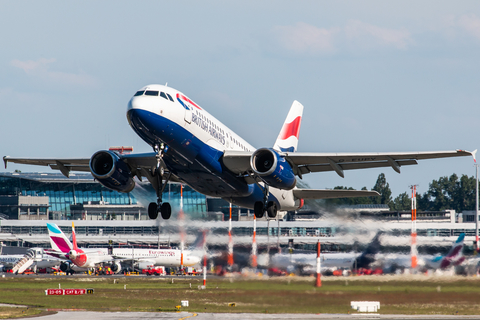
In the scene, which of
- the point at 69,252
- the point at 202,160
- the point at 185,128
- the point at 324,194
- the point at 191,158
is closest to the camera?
the point at 185,128

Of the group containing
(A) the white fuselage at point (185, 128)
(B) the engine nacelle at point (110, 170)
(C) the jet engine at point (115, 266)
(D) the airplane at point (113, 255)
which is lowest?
(C) the jet engine at point (115, 266)

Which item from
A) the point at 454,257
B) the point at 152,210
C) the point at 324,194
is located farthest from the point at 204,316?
the point at 454,257

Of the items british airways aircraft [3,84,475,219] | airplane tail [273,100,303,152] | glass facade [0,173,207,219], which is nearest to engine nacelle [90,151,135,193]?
british airways aircraft [3,84,475,219]

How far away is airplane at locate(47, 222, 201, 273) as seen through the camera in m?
76.8

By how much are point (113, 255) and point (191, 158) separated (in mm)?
57125

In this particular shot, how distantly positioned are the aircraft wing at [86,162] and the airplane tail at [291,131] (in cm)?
1058

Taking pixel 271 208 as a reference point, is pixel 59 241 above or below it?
below

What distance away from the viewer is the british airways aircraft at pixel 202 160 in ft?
93.8

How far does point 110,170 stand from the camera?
107 ft

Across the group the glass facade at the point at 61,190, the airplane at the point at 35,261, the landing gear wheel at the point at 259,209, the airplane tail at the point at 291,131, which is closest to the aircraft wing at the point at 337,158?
the landing gear wheel at the point at 259,209

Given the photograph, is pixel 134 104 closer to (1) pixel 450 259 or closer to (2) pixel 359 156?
(2) pixel 359 156

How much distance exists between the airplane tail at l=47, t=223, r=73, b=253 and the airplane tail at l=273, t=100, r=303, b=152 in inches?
1611

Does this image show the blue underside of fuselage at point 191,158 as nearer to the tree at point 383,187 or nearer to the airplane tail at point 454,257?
the airplane tail at point 454,257

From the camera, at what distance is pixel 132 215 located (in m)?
119
